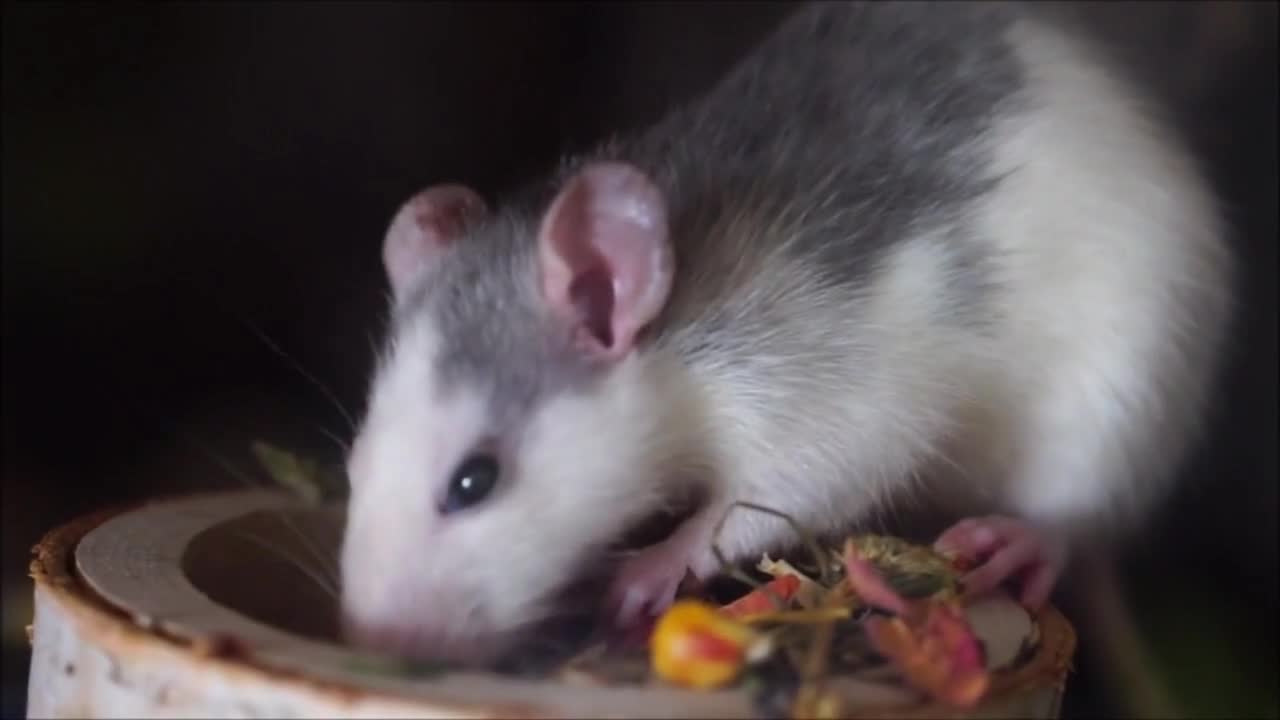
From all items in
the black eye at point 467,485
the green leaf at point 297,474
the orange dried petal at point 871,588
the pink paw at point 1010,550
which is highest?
the green leaf at point 297,474

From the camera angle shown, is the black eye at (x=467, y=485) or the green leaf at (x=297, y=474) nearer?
the black eye at (x=467, y=485)

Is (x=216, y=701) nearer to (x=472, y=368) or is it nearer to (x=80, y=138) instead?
(x=472, y=368)

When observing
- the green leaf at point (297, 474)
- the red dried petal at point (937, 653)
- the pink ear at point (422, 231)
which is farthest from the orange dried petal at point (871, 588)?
the green leaf at point (297, 474)

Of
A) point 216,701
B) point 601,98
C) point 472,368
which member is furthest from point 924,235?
point 216,701

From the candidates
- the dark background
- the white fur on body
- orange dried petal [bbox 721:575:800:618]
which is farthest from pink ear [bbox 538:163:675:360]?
the dark background

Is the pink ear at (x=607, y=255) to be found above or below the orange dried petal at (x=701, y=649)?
above

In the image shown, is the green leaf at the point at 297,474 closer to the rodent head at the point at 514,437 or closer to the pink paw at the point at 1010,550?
the rodent head at the point at 514,437

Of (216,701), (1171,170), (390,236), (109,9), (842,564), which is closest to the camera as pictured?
(216,701)
